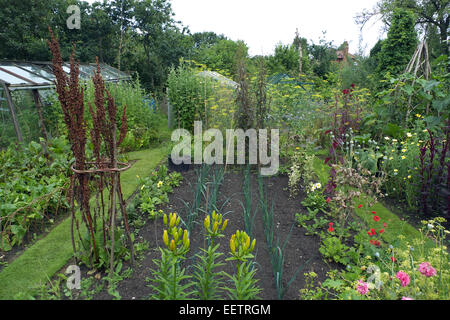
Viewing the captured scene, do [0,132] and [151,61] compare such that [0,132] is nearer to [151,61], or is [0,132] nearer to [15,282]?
[15,282]

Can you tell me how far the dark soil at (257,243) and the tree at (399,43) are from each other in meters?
6.96

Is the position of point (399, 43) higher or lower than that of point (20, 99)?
higher

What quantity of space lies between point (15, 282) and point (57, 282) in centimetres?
54

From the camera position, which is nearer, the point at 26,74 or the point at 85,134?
the point at 85,134

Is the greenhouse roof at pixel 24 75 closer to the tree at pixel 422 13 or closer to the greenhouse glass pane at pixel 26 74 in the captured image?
the greenhouse glass pane at pixel 26 74

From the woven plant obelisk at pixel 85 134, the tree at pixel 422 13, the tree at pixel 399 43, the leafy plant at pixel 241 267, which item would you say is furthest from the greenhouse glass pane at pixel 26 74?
the tree at pixel 422 13

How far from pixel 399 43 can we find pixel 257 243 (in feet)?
28.6

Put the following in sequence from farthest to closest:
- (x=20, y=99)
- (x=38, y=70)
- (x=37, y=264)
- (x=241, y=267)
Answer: (x=38, y=70), (x=20, y=99), (x=37, y=264), (x=241, y=267)

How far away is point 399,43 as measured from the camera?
8.46 m

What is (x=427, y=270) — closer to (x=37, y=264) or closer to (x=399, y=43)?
(x=37, y=264)

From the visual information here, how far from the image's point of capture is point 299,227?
10.1 feet

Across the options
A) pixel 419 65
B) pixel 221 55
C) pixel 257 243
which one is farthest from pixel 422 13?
pixel 257 243

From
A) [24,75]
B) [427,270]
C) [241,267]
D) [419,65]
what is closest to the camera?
[427,270]

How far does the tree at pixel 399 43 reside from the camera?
8133 mm
